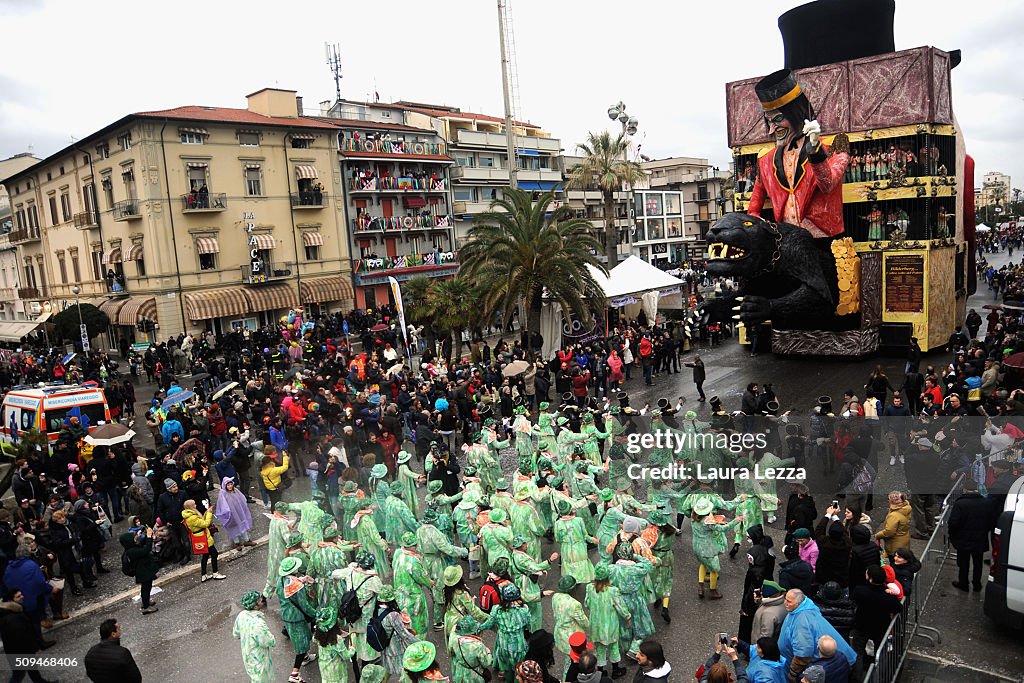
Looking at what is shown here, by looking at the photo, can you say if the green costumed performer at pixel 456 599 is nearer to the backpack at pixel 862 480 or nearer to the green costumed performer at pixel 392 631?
the green costumed performer at pixel 392 631

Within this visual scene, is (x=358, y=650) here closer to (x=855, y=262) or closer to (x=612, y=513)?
(x=612, y=513)

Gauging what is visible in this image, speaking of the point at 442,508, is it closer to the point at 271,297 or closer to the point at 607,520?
the point at 607,520

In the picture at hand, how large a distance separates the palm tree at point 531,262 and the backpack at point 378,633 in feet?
55.2

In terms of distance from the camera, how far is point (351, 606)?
7.33 m

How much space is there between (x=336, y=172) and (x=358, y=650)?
126 ft

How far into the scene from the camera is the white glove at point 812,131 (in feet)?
71.1

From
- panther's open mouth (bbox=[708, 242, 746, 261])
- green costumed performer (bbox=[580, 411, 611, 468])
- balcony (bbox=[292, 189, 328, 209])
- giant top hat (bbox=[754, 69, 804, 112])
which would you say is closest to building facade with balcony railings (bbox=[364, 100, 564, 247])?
balcony (bbox=[292, 189, 328, 209])

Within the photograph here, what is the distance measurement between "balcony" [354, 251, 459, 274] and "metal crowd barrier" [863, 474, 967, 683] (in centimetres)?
3672

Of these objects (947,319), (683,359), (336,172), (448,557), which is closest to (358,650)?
(448,557)

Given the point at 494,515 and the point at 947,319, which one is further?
the point at 947,319

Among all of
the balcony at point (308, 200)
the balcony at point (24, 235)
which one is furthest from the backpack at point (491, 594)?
the balcony at point (24, 235)

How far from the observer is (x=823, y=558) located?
26.1 ft

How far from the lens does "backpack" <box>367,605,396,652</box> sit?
695 centimetres

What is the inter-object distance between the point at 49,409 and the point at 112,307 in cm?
2244
